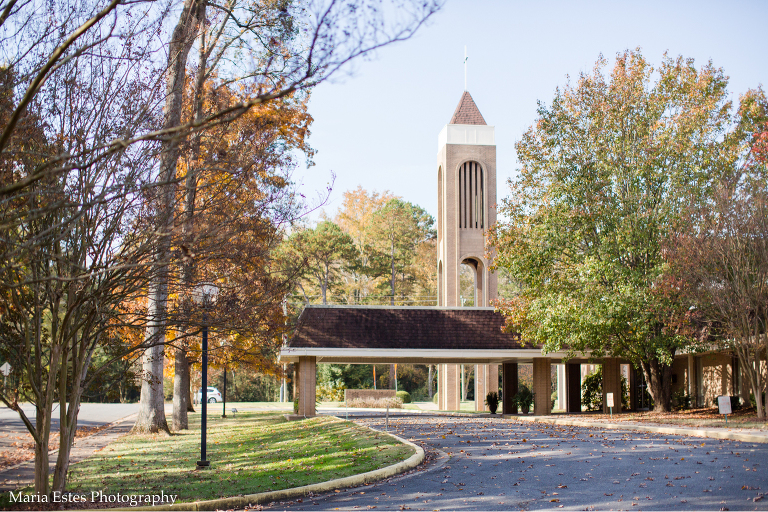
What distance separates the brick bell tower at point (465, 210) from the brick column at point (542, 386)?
9.55m

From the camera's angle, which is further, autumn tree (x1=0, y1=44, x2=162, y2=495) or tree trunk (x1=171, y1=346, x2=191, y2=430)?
tree trunk (x1=171, y1=346, x2=191, y2=430)

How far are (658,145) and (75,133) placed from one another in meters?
20.5

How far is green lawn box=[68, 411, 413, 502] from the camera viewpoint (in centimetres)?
1046

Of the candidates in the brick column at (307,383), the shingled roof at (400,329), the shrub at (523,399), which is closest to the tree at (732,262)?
the shingled roof at (400,329)

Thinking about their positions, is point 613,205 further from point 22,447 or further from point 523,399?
point 22,447

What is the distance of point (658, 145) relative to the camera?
2427 centimetres

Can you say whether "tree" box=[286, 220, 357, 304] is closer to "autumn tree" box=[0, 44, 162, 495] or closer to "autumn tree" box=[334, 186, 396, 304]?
"autumn tree" box=[334, 186, 396, 304]

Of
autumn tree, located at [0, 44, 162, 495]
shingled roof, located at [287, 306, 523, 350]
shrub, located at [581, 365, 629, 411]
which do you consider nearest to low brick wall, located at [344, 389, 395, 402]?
shingled roof, located at [287, 306, 523, 350]

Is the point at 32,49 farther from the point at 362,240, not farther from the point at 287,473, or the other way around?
the point at 362,240

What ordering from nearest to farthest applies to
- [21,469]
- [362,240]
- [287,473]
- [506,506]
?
[506,506]
[287,473]
[21,469]
[362,240]

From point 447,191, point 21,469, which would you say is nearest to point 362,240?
point 447,191

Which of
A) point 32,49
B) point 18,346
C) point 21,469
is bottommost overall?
point 21,469

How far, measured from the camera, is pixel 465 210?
130 feet

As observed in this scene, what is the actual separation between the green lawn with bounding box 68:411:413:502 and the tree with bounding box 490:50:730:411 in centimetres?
941
